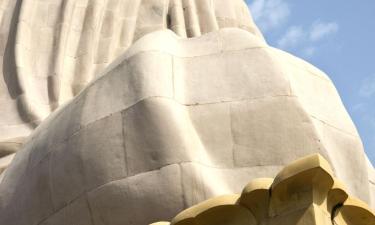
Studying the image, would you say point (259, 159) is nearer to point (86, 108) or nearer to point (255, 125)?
point (255, 125)

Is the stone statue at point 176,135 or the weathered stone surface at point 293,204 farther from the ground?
the stone statue at point 176,135

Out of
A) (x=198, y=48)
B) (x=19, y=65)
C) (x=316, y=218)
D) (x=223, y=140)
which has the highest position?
(x=19, y=65)

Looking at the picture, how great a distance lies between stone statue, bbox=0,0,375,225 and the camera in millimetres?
6828

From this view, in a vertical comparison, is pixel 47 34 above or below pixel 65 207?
above

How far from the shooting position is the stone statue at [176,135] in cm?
683

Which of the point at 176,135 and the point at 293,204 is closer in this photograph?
the point at 293,204

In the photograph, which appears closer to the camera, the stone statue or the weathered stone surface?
the weathered stone surface

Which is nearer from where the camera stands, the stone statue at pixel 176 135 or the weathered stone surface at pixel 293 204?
the weathered stone surface at pixel 293 204

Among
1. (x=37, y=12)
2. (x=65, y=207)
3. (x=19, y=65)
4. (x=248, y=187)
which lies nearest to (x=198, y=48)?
(x=65, y=207)

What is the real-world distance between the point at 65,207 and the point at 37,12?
4953mm

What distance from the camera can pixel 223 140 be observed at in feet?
22.8

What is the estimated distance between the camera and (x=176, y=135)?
686 centimetres

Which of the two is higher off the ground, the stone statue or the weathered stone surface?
the stone statue

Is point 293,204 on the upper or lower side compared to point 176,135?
lower
